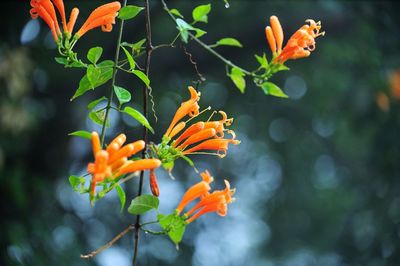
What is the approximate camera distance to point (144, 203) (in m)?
1.57

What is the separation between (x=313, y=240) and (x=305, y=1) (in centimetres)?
409

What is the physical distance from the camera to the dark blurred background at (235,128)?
14.7 feet

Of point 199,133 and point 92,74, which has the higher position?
point 92,74

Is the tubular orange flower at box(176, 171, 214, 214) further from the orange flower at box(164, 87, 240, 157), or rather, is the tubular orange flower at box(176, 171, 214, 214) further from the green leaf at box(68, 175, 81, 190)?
the green leaf at box(68, 175, 81, 190)

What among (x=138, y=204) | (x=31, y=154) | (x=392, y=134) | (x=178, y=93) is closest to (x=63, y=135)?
(x=31, y=154)

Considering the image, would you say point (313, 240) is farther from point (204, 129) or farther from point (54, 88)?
point (204, 129)

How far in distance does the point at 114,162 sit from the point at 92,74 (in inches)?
12.6

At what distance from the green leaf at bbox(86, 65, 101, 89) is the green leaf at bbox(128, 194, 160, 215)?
325 millimetres

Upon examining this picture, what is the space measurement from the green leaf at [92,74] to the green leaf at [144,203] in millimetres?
325

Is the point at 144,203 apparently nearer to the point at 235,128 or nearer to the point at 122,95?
the point at 122,95

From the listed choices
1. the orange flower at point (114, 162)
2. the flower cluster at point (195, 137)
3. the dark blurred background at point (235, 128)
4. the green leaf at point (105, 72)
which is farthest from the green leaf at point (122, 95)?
the dark blurred background at point (235, 128)

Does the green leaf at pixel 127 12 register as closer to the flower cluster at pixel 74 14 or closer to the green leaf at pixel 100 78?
the flower cluster at pixel 74 14

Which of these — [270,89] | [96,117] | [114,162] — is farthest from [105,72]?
[270,89]

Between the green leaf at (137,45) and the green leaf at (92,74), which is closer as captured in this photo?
the green leaf at (92,74)
